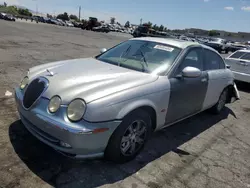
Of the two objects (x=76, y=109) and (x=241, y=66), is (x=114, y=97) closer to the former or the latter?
(x=76, y=109)

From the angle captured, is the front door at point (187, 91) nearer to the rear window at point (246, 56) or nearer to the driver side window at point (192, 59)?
the driver side window at point (192, 59)

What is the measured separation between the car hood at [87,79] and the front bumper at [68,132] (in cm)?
20

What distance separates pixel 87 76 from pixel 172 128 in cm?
210

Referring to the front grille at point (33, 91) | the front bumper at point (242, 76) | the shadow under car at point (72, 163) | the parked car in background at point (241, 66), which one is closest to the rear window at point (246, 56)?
the parked car in background at point (241, 66)

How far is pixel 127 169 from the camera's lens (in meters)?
3.04

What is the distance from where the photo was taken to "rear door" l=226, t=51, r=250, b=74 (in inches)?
334

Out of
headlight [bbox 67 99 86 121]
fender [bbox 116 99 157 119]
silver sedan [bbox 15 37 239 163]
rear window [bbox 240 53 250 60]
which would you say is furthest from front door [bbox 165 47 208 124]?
rear window [bbox 240 53 250 60]

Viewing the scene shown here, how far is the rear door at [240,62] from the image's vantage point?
848cm

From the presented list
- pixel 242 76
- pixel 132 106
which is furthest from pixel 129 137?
pixel 242 76

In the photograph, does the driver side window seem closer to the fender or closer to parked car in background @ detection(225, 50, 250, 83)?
the fender

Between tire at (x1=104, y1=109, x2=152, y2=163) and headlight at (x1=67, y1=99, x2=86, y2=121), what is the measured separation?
1.57ft

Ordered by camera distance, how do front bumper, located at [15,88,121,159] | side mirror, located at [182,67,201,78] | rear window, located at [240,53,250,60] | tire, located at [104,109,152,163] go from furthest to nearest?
rear window, located at [240,53,250,60] < side mirror, located at [182,67,201,78] < tire, located at [104,109,152,163] < front bumper, located at [15,88,121,159]

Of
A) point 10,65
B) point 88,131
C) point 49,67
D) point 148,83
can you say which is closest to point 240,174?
point 148,83

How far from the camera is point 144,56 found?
389cm
